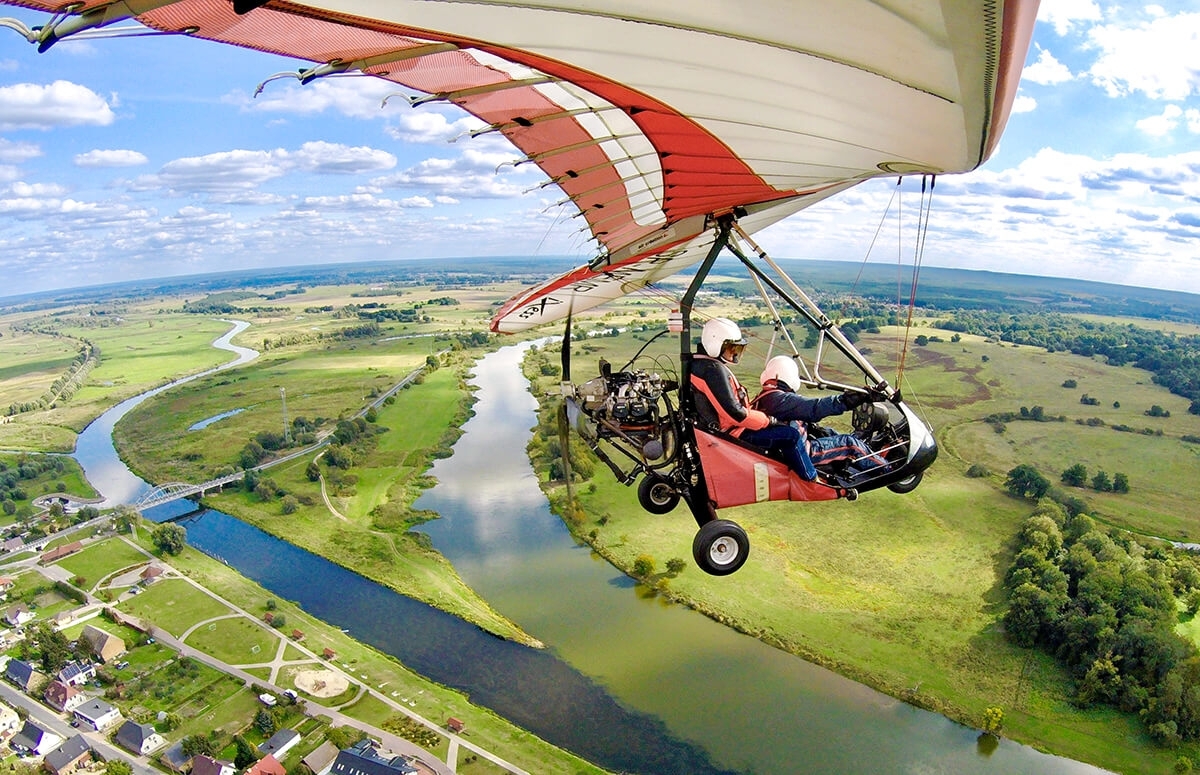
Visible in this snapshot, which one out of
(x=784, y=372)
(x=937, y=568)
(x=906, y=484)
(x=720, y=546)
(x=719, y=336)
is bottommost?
(x=937, y=568)

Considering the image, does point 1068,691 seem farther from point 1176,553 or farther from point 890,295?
point 890,295

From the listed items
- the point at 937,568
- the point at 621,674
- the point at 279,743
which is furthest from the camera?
the point at 937,568

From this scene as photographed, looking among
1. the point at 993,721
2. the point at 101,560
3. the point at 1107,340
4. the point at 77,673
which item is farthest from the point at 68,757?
the point at 1107,340

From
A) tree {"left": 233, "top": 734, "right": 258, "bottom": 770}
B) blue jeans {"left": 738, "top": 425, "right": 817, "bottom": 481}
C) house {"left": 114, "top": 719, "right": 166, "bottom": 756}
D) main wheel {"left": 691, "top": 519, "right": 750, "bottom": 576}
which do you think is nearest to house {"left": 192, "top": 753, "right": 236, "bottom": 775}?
tree {"left": 233, "top": 734, "right": 258, "bottom": 770}

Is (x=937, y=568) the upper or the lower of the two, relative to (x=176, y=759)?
upper

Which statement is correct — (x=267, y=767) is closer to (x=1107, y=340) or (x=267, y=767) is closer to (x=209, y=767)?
(x=209, y=767)

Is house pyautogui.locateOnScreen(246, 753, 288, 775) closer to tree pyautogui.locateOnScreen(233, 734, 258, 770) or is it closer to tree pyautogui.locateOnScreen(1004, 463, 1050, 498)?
tree pyautogui.locateOnScreen(233, 734, 258, 770)

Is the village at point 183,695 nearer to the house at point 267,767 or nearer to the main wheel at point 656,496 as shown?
the house at point 267,767
